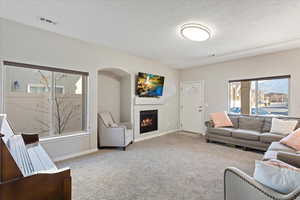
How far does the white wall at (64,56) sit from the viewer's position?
2.63 m

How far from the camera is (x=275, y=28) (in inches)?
109

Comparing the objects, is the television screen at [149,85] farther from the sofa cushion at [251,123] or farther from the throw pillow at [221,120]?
the sofa cushion at [251,123]

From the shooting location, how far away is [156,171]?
8.92 ft

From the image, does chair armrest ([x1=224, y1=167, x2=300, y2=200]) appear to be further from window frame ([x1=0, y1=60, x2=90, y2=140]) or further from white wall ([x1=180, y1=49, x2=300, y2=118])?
white wall ([x1=180, y1=49, x2=300, y2=118])

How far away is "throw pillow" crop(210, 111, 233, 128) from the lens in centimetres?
456

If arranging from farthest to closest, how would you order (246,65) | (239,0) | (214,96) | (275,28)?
(214,96)
(246,65)
(275,28)
(239,0)

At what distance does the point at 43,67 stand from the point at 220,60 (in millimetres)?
4765

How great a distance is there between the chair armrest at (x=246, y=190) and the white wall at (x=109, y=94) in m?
3.77

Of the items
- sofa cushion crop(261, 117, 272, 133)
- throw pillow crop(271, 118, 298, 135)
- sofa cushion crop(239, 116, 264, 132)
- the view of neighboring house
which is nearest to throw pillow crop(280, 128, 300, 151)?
the view of neighboring house

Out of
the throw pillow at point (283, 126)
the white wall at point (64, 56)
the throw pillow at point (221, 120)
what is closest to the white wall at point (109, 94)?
the white wall at point (64, 56)

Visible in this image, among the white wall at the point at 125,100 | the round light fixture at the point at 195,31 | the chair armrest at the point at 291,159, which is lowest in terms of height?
the chair armrest at the point at 291,159

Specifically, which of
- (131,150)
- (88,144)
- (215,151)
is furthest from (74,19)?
(215,151)

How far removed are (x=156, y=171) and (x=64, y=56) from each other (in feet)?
9.45

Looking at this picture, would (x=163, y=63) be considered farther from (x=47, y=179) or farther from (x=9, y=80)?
(x=47, y=179)
